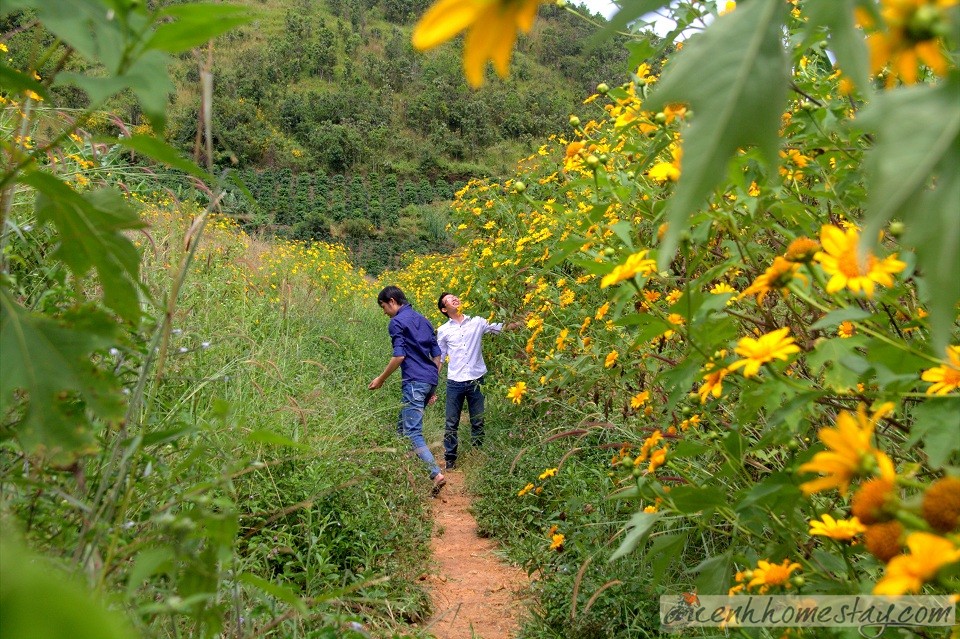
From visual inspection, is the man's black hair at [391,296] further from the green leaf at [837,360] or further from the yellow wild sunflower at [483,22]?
the yellow wild sunflower at [483,22]

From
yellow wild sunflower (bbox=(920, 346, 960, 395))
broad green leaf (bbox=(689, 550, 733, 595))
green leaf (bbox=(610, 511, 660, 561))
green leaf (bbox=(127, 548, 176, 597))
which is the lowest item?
green leaf (bbox=(127, 548, 176, 597))

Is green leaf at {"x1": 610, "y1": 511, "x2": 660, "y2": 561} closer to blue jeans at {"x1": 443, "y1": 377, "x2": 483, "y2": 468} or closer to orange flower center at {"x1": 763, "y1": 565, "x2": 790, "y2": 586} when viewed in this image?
orange flower center at {"x1": 763, "y1": 565, "x2": 790, "y2": 586}

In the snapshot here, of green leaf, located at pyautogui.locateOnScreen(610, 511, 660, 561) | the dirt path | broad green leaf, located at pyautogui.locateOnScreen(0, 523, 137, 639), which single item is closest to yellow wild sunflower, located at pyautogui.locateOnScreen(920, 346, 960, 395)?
green leaf, located at pyautogui.locateOnScreen(610, 511, 660, 561)

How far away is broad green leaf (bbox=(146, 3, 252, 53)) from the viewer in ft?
2.06

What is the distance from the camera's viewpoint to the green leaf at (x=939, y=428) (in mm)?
832

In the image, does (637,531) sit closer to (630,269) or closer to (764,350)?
(764,350)

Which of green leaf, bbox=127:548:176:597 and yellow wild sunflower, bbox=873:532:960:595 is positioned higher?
yellow wild sunflower, bbox=873:532:960:595

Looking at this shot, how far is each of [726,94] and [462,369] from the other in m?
5.19

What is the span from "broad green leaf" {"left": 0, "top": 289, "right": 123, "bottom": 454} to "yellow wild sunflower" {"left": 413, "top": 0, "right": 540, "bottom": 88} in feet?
2.02

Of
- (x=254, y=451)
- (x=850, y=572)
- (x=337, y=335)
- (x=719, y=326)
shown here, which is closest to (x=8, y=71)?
(x=719, y=326)

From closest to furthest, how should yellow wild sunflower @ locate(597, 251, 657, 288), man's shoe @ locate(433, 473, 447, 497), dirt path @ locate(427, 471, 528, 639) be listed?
1. yellow wild sunflower @ locate(597, 251, 657, 288)
2. dirt path @ locate(427, 471, 528, 639)
3. man's shoe @ locate(433, 473, 447, 497)

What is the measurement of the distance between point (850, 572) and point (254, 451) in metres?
2.41

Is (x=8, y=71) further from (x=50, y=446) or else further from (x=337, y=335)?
(x=337, y=335)

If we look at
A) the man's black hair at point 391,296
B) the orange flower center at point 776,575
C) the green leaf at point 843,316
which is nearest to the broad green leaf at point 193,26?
the green leaf at point 843,316
